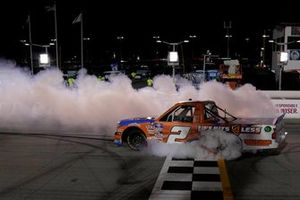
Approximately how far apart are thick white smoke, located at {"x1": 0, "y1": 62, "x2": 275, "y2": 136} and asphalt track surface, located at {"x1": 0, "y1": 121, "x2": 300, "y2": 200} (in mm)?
3999

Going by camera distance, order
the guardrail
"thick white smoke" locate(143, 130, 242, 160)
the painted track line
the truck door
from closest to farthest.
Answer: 1. the painted track line
2. "thick white smoke" locate(143, 130, 242, 160)
3. the truck door
4. the guardrail

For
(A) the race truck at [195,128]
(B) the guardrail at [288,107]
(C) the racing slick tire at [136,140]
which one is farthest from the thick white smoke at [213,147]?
(B) the guardrail at [288,107]

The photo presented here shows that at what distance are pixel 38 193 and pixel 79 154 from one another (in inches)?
161

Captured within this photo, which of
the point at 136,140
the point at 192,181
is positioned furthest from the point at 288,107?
the point at 192,181

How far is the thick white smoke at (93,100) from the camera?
743 inches

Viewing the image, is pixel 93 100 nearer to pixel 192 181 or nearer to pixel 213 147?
pixel 213 147

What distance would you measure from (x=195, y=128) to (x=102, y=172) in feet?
9.29

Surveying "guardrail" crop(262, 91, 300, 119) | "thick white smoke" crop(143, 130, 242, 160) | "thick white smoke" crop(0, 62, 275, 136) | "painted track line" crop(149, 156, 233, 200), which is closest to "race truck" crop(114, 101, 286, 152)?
"thick white smoke" crop(143, 130, 242, 160)

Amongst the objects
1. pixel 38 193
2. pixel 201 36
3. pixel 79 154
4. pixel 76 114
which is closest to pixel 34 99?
pixel 76 114

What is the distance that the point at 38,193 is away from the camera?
8.78m

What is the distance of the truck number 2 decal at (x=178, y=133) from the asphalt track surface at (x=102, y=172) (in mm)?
665

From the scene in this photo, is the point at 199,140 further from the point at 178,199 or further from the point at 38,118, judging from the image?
the point at 38,118

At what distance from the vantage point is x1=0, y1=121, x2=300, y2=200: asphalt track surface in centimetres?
875

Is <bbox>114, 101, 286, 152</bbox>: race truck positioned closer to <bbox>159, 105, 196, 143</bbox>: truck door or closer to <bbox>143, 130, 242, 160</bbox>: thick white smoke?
<bbox>159, 105, 196, 143</bbox>: truck door
